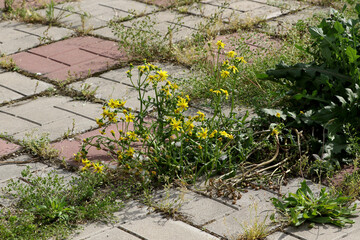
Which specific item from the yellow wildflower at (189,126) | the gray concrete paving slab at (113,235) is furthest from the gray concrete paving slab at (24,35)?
the gray concrete paving slab at (113,235)

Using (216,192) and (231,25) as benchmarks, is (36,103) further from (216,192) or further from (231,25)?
(231,25)

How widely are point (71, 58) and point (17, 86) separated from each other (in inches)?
32.2

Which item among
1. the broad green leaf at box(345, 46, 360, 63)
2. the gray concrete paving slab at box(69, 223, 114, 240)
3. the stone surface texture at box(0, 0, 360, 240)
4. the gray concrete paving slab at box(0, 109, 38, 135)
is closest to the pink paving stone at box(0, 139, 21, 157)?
the stone surface texture at box(0, 0, 360, 240)

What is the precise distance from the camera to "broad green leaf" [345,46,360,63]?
15.1 feet

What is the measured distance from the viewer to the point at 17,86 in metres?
5.91

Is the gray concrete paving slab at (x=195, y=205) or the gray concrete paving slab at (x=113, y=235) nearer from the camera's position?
the gray concrete paving slab at (x=113, y=235)

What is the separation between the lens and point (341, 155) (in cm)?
443

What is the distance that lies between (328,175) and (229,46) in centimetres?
272

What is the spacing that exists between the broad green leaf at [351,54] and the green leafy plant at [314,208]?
118 cm

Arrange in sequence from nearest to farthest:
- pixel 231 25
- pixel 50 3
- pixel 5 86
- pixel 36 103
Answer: pixel 36 103
pixel 5 86
pixel 231 25
pixel 50 3

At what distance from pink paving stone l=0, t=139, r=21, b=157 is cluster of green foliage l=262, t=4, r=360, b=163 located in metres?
1.95

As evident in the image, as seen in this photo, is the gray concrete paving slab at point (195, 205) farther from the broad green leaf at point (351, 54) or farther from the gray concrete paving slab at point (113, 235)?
the broad green leaf at point (351, 54)

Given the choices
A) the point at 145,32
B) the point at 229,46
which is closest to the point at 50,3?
the point at 145,32

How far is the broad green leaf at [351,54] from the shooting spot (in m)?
4.59
